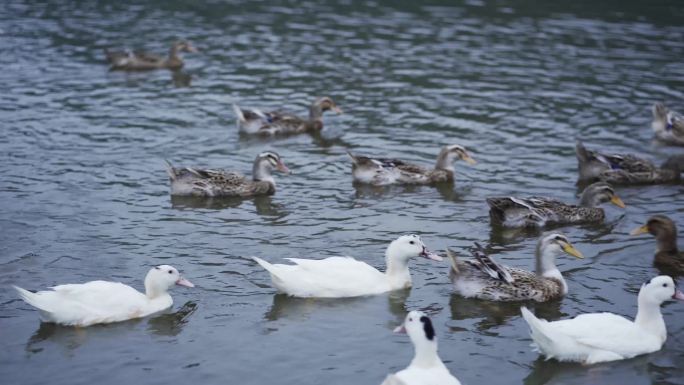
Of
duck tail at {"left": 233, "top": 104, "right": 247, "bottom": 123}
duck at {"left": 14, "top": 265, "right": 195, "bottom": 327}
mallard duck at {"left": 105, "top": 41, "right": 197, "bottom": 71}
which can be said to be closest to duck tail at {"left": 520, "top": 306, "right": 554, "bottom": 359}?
duck at {"left": 14, "top": 265, "right": 195, "bottom": 327}

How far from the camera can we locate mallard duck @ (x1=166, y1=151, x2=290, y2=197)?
17.9 metres

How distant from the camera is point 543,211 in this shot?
16516 millimetres

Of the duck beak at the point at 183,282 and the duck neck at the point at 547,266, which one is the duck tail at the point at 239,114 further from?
the duck neck at the point at 547,266

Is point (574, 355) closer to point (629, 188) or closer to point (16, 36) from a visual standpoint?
point (629, 188)

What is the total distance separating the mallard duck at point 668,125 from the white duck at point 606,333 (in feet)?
29.9

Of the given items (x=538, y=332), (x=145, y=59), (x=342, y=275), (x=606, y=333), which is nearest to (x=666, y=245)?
(x=606, y=333)

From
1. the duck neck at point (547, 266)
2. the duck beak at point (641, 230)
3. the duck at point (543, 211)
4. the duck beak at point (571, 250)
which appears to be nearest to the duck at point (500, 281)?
the duck neck at point (547, 266)

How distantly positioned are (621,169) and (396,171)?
3.91 meters

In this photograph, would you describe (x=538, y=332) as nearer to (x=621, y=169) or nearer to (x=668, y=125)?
(x=621, y=169)

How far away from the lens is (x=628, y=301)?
44.6 feet

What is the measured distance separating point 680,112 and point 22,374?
16.0m

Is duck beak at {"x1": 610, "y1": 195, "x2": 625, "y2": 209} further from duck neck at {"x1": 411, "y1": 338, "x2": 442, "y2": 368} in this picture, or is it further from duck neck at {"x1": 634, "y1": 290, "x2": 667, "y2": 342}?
duck neck at {"x1": 411, "y1": 338, "x2": 442, "y2": 368}

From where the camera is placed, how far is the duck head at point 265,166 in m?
18.4

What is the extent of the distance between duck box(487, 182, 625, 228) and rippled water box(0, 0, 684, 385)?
254 mm
